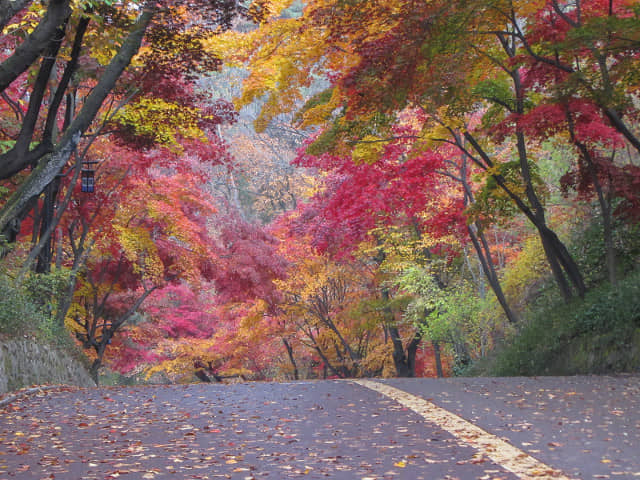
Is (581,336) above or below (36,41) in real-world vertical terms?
below

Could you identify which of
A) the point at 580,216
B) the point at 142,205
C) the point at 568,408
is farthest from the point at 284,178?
the point at 568,408

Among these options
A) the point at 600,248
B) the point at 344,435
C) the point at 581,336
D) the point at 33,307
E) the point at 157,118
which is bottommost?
A: the point at 344,435

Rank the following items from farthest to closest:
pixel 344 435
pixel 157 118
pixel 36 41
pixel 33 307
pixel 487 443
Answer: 1. pixel 157 118
2. pixel 33 307
3. pixel 36 41
4. pixel 344 435
5. pixel 487 443

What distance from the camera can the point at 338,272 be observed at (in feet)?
65.4

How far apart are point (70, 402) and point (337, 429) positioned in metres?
4.20

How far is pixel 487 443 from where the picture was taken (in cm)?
467

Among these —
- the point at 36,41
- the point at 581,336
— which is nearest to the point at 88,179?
the point at 36,41

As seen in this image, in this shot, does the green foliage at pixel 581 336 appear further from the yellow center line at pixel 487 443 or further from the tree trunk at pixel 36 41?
the tree trunk at pixel 36 41

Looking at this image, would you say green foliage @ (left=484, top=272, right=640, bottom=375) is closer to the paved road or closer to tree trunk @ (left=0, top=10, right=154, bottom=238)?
the paved road

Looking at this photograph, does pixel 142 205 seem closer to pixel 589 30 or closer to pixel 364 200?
pixel 364 200

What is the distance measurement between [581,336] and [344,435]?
712 centimetres

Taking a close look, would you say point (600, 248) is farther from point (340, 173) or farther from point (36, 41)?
point (36, 41)

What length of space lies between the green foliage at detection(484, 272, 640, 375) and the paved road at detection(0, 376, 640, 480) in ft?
5.14

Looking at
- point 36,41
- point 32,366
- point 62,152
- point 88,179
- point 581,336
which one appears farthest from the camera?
point 88,179
